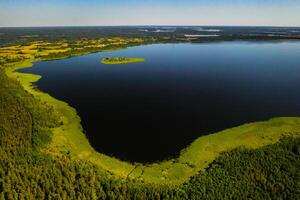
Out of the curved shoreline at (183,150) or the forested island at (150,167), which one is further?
the curved shoreline at (183,150)

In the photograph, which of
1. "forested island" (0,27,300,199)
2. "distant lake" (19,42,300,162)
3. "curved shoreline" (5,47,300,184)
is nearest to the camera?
"forested island" (0,27,300,199)

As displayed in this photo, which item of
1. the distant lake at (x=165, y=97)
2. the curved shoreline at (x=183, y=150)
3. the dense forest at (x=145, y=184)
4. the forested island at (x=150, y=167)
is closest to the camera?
the dense forest at (x=145, y=184)

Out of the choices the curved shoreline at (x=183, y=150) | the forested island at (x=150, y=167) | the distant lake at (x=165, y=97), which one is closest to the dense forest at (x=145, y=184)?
the forested island at (x=150, y=167)

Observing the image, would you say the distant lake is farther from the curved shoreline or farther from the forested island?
the forested island

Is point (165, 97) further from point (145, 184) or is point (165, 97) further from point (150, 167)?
point (145, 184)

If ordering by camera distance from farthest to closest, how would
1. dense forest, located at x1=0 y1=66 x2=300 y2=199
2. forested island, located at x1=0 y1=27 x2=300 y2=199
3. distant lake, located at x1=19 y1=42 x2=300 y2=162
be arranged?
distant lake, located at x1=19 y1=42 x2=300 y2=162, forested island, located at x1=0 y1=27 x2=300 y2=199, dense forest, located at x1=0 y1=66 x2=300 y2=199

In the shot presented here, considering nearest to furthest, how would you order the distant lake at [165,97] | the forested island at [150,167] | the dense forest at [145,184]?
the dense forest at [145,184] → the forested island at [150,167] → the distant lake at [165,97]

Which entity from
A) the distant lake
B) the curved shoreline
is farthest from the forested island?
the distant lake

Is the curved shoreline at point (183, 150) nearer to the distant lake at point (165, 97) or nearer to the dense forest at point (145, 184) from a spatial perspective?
the dense forest at point (145, 184)
